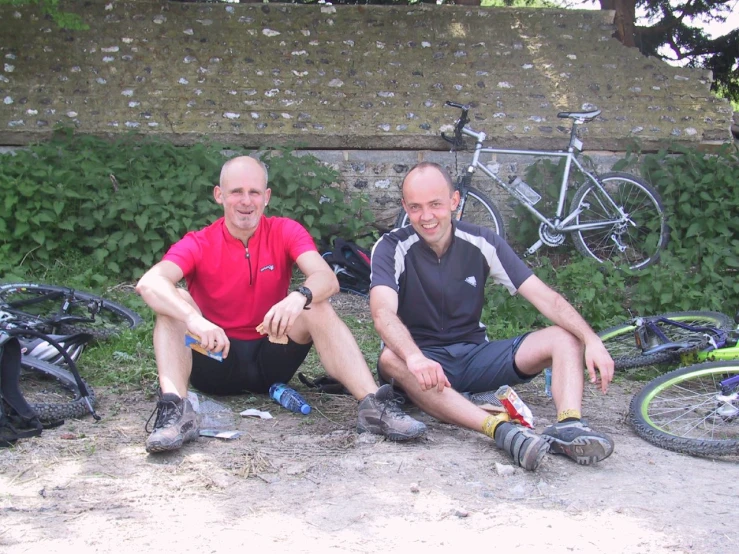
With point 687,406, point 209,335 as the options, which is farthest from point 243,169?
point 687,406

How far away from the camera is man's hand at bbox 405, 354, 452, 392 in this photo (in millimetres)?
3646

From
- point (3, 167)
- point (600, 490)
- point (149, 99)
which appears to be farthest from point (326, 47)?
point (600, 490)

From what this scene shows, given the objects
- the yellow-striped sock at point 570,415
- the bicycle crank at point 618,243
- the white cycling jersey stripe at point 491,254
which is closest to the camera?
the yellow-striped sock at point 570,415

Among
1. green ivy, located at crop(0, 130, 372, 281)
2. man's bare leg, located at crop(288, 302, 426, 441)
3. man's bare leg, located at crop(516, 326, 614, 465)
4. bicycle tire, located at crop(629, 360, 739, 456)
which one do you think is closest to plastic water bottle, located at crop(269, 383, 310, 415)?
man's bare leg, located at crop(288, 302, 426, 441)

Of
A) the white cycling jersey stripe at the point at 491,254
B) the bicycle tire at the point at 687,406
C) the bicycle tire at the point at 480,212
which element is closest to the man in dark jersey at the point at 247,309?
the white cycling jersey stripe at the point at 491,254

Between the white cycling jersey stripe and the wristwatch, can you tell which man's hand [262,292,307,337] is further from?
the white cycling jersey stripe

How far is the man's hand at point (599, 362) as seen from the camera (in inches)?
146

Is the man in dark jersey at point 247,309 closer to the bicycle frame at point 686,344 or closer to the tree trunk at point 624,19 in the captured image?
the bicycle frame at point 686,344

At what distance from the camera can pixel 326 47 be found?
9711 millimetres

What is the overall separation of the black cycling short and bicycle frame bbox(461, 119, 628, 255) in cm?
429

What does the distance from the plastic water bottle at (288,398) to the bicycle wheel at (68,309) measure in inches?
62.7

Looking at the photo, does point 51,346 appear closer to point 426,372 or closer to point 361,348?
point 361,348

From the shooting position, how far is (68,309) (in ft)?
19.3

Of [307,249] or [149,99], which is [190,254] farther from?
[149,99]
